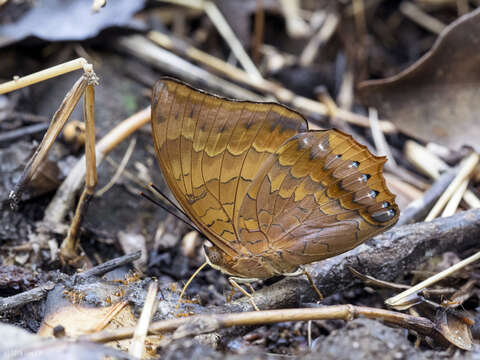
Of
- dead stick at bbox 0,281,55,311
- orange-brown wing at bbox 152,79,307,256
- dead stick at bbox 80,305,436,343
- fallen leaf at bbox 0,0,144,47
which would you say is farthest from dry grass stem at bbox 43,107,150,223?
dead stick at bbox 80,305,436,343

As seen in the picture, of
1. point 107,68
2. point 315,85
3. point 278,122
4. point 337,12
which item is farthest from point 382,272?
point 337,12

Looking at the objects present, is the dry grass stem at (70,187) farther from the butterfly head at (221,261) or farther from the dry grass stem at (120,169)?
the butterfly head at (221,261)

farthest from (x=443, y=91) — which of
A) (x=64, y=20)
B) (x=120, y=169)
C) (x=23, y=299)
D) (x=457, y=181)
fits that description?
(x=23, y=299)

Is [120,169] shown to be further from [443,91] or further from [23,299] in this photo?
[443,91]

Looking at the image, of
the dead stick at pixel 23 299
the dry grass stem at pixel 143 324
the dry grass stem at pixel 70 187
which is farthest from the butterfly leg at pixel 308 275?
the dry grass stem at pixel 70 187

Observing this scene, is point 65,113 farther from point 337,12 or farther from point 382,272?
point 337,12

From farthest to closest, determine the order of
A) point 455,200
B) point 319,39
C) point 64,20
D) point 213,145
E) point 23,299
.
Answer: point 319,39 → point 64,20 → point 455,200 → point 213,145 → point 23,299
